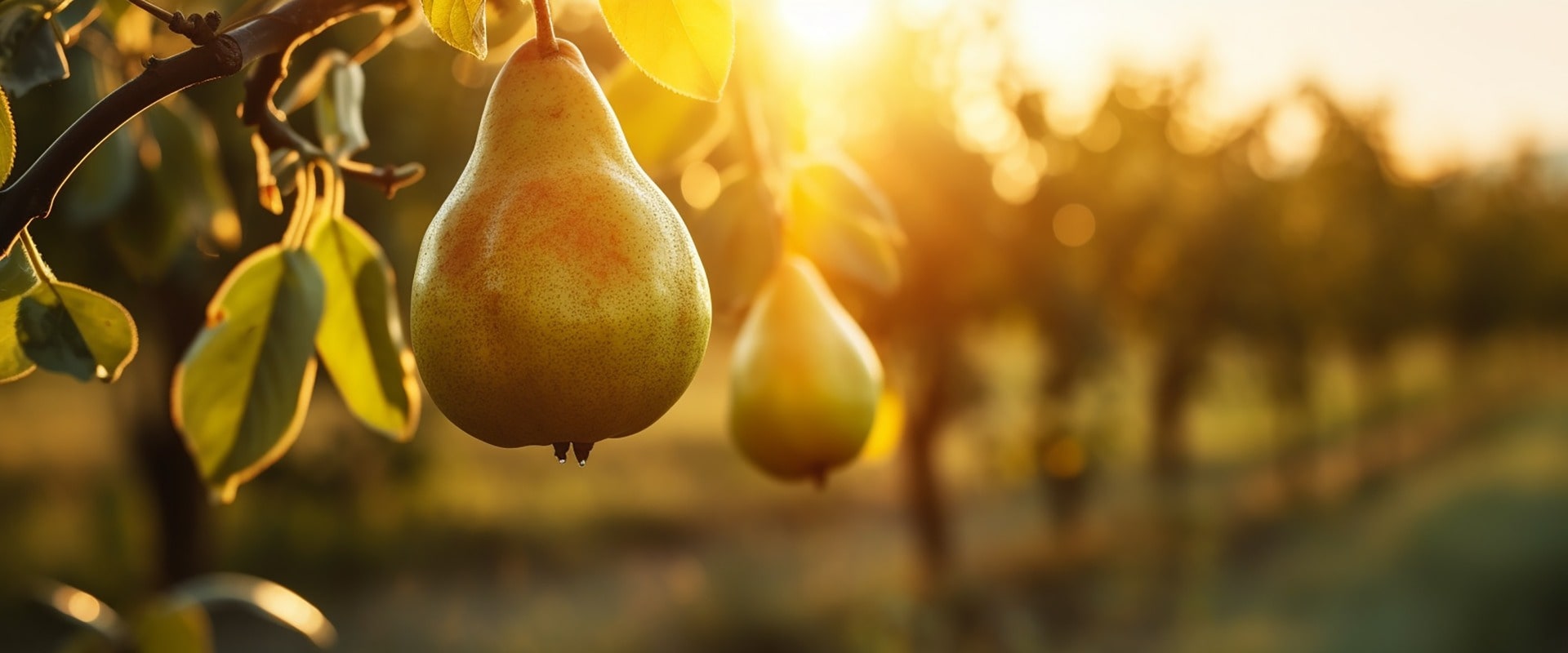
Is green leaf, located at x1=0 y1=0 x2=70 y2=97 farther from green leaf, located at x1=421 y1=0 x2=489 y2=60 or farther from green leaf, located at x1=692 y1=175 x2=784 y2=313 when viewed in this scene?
green leaf, located at x1=692 y1=175 x2=784 y2=313

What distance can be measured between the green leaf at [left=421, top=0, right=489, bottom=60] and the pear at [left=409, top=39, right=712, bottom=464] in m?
0.06

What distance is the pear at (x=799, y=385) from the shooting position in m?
0.69

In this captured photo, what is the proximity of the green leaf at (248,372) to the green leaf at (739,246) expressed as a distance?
0.24 meters

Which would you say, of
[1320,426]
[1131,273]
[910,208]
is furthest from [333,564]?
[1320,426]

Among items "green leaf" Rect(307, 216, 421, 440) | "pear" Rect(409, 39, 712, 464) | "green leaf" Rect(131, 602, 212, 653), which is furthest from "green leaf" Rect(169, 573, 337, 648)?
"pear" Rect(409, 39, 712, 464)

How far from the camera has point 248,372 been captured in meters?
0.58

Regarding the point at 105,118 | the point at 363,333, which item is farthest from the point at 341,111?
the point at 105,118

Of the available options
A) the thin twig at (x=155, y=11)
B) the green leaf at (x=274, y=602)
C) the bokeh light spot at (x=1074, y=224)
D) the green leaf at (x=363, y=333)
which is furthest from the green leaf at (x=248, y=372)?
the bokeh light spot at (x=1074, y=224)

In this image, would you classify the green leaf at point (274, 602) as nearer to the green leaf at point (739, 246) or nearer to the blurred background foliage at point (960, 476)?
the green leaf at point (739, 246)

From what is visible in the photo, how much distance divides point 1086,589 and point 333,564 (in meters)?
5.19

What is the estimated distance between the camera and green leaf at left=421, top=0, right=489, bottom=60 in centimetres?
38

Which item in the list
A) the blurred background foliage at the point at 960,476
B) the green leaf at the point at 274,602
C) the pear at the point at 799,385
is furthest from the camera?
the blurred background foliage at the point at 960,476

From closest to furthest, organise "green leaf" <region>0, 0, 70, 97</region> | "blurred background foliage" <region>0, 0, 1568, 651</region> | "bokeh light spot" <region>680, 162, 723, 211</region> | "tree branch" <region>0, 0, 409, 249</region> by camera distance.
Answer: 1. "tree branch" <region>0, 0, 409, 249</region>
2. "green leaf" <region>0, 0, 70, 97</region>
3. "bokeh light spot" <region>680, 162, 723, 211</region>
4. "blurred background foliage" <region>0, 0, 1568, 651</region>

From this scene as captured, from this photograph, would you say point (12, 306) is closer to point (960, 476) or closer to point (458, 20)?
point (458, 20)
